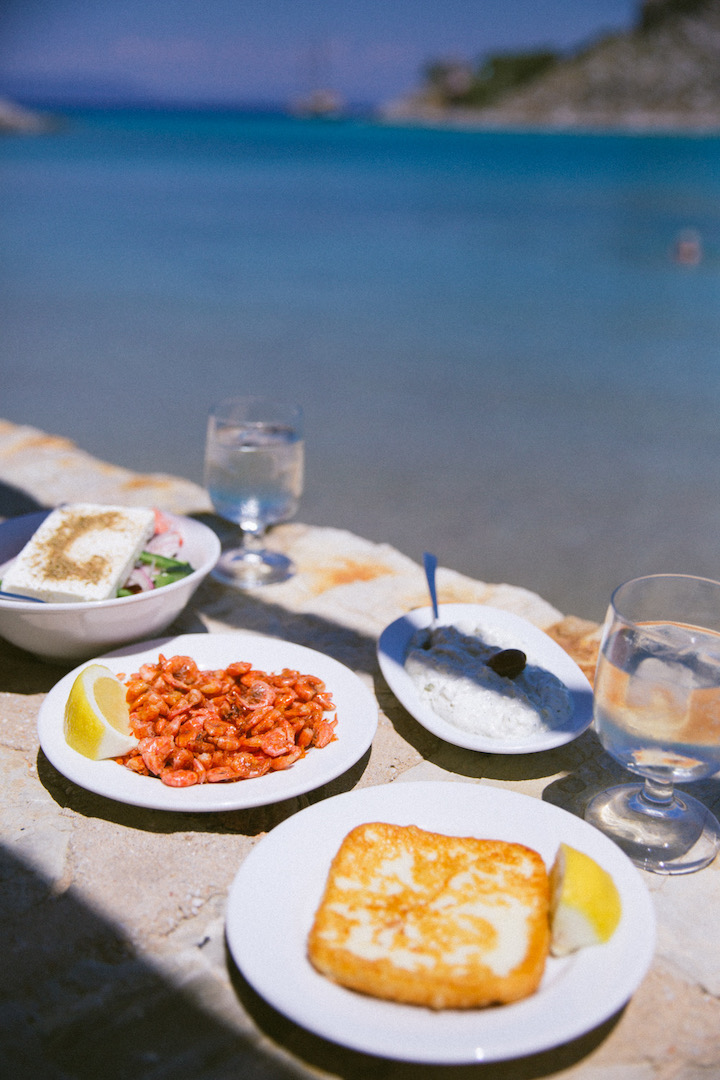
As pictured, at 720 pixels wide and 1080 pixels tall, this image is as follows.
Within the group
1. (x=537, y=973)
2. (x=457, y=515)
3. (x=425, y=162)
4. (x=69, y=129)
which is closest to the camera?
(x=537, y=973)

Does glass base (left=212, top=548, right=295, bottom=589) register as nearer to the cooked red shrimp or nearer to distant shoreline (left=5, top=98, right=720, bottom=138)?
the cooked red shrimp

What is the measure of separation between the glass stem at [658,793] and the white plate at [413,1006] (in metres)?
0.27

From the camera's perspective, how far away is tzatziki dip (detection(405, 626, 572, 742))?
1.70m

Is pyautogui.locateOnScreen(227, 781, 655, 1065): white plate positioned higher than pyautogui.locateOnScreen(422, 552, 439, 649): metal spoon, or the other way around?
pyautogui.locateOnScreen(422, 552, 439, 649): metal spoon

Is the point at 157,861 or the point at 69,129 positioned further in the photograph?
the point at 69,129

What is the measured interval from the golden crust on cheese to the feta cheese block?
94 cm

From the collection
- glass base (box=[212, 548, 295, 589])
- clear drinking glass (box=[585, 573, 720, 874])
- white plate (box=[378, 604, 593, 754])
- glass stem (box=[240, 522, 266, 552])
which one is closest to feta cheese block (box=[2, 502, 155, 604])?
glass base (box=[212, 548, 295, 589])

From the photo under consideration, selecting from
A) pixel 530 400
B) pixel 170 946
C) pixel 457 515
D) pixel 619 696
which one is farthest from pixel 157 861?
pixel 530 400

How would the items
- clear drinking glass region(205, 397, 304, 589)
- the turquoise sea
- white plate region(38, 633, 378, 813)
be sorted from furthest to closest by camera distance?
the turquoise sea < clear drinking glass region(205, 397, 304, 589) < white plate region(38, 633, 378, 813)

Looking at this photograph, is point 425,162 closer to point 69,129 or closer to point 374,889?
point 69,129

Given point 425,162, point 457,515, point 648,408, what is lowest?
point 457,515

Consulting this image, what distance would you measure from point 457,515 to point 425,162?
36.4 meters

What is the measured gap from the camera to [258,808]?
1.62 meters

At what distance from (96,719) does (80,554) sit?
1.98 feet
